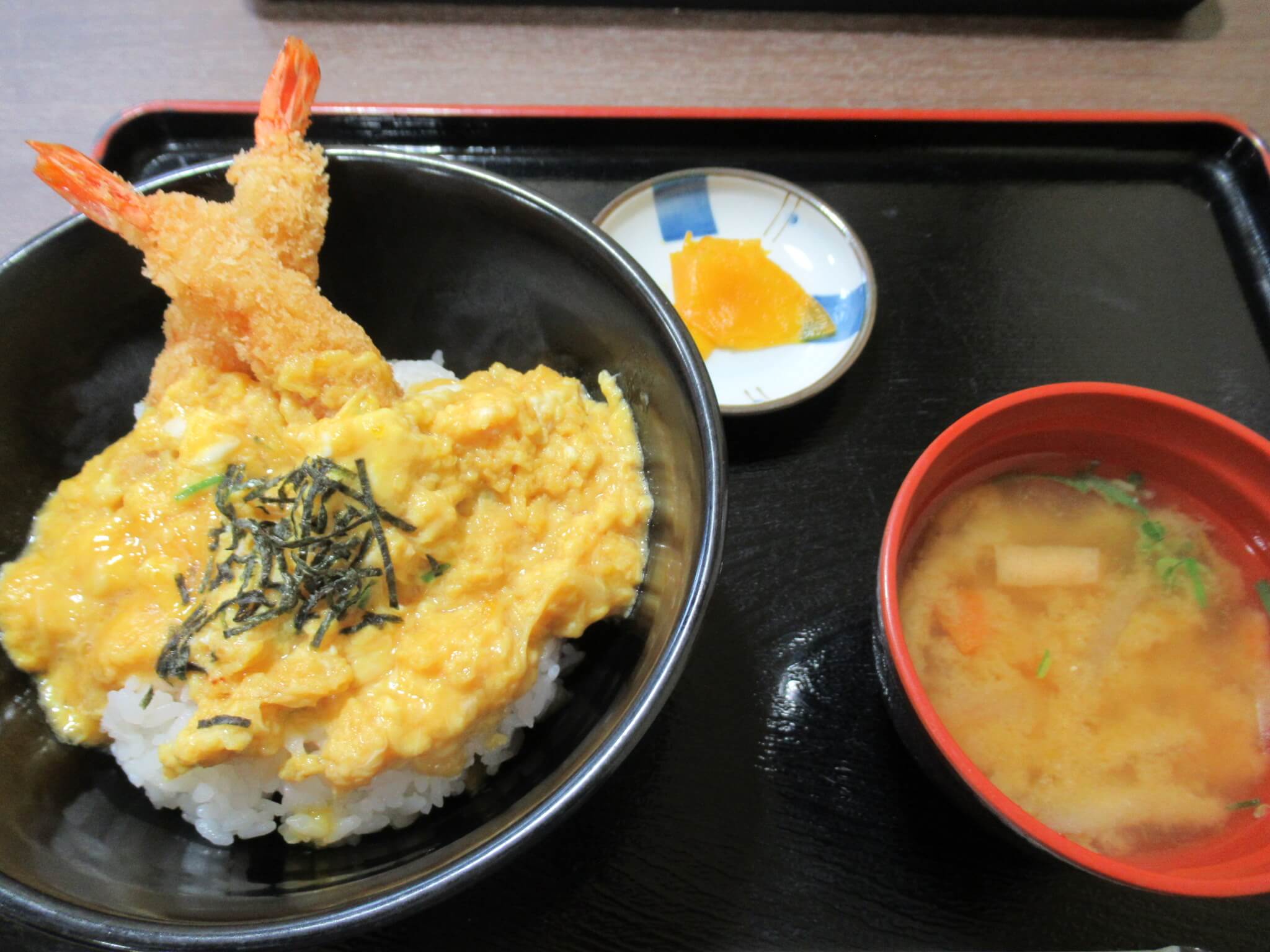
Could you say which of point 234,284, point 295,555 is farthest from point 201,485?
point 234,284

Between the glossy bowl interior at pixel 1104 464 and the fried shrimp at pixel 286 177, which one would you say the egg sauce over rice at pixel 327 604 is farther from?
the glossy bowl interior at pixel 1104 464

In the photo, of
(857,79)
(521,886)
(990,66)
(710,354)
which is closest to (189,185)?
(710,354)

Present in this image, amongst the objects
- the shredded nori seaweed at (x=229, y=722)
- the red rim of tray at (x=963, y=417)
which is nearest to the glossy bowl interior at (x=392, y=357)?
the shredded nori seaweed at (x=229, y=722)

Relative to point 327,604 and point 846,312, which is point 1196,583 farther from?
point 327,604

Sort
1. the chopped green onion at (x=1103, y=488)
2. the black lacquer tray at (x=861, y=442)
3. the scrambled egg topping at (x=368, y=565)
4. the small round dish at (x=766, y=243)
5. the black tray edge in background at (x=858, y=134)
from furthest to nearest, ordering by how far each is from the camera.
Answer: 1. the black tray edge in background at (x=858, y=134)
2. the small round dish at (x=766, y=243)
3. the chopped green onion at (x=1103, y=488)
4. the black lacquer tray at (x=861, y=442)
5. the scrambled egg topping at (x=368, y=565)

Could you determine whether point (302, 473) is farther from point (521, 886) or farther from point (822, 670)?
point (822, 670)
